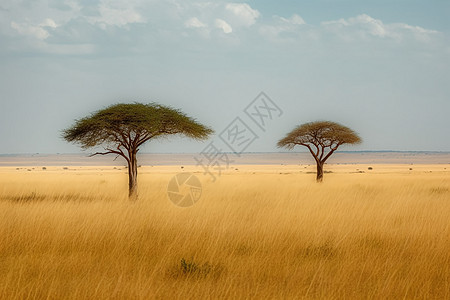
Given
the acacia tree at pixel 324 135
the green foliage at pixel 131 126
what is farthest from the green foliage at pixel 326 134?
the green foliage at pixel 131 126

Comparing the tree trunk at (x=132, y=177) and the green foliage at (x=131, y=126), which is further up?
the green foliage at (x=131, y=126)

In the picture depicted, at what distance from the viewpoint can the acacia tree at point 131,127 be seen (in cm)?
1936

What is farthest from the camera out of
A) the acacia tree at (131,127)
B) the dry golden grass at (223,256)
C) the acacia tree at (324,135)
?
the acacia tree at (324,135)

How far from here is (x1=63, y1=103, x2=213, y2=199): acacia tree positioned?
A: 1936 centimetres

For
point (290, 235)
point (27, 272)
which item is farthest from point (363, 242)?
point (27, 272)

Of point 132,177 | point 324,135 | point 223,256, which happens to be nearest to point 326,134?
point 324,135

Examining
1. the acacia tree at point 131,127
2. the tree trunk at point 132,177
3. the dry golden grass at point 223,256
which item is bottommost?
the dry golden grass at point 223,256

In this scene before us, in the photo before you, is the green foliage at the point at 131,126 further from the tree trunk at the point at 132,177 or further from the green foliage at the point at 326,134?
the green foliage at the point at 326,134

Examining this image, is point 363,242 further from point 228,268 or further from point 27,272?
point 27,272

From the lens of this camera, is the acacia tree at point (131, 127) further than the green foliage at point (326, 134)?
No

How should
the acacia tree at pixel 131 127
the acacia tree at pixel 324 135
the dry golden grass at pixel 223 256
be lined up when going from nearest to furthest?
the dry golden grass at pixel 223 256, the acacia tree at pixel 131 127, the acacia tree at pixel 324 135

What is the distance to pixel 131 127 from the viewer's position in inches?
760

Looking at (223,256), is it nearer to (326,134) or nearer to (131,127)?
(131,127)

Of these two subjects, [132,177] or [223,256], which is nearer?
[223,256]
